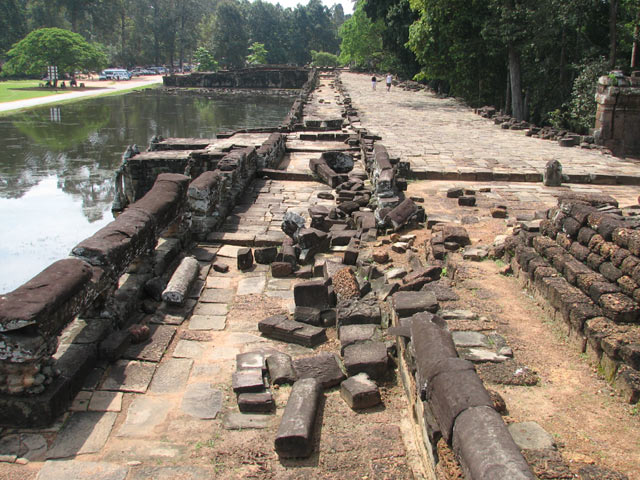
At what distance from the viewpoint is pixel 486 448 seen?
2693 millimetres

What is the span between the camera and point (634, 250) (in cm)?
458

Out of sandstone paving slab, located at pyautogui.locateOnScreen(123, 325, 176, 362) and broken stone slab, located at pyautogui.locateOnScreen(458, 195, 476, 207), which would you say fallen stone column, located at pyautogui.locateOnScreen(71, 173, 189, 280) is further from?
broken stone slab, located at pyautogui.locateOnScreen(458, 195, 476, 207)

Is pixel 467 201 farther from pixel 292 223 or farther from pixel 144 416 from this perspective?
pixel 144 416

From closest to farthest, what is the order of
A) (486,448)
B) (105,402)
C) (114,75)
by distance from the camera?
(486,448) < (105,402) < (114,75)

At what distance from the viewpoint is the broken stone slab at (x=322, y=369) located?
430 centimetres

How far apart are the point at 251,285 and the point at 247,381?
220 centimetres

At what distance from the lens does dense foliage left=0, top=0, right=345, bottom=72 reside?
205ft

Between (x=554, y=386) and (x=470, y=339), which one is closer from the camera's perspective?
(x=554, y=386)

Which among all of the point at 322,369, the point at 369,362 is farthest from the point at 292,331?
the point at 369,362

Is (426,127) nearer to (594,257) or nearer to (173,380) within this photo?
(594,257)

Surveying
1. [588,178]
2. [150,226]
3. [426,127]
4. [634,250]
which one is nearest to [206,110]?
[426,127]

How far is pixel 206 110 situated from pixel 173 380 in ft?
118

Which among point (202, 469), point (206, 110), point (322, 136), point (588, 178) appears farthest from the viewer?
point (206, 110)

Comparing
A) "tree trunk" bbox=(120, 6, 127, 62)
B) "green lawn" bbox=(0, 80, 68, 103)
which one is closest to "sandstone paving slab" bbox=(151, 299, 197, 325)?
"green lawn" bbox=(0, 80, 68, 103)
